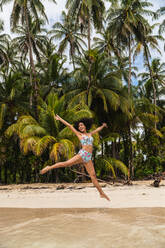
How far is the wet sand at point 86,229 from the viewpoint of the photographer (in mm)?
3332

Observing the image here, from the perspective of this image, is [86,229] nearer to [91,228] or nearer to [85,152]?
[91,228]

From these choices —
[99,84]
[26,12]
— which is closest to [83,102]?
[99,84]

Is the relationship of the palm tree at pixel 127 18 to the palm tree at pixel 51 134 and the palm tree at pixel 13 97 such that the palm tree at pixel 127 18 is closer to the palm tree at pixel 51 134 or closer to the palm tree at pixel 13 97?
the palm tree at pixel 13 97

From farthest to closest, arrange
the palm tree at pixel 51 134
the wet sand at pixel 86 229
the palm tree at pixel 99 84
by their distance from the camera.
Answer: the palm tree at pixel 99 84
the palm tree at pixel 51 134
the wet sand at pixel 86 229

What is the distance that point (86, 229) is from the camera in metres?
4.06

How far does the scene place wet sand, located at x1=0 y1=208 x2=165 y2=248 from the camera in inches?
131

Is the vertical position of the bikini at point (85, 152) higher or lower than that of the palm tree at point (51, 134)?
lower

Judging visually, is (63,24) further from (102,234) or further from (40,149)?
(102,234)

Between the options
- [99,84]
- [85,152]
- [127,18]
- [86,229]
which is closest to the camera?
[86,229]

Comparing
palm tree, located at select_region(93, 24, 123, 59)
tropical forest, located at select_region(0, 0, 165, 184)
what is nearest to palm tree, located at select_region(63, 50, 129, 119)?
tropical forest, located at select_region(0, 0, 165, 184)

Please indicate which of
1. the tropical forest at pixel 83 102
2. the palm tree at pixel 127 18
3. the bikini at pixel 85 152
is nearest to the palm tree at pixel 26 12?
the tropical forest at pixel 83 102

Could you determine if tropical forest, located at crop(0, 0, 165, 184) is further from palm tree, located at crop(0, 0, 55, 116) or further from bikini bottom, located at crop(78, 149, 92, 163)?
bikini bottom, located at crop(78, 149, 92, 163)

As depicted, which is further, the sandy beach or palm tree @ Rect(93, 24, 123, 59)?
palm tree @ Rect(93, 24, 123, 59)

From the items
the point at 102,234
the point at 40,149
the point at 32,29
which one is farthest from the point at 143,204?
the point at 32,29
